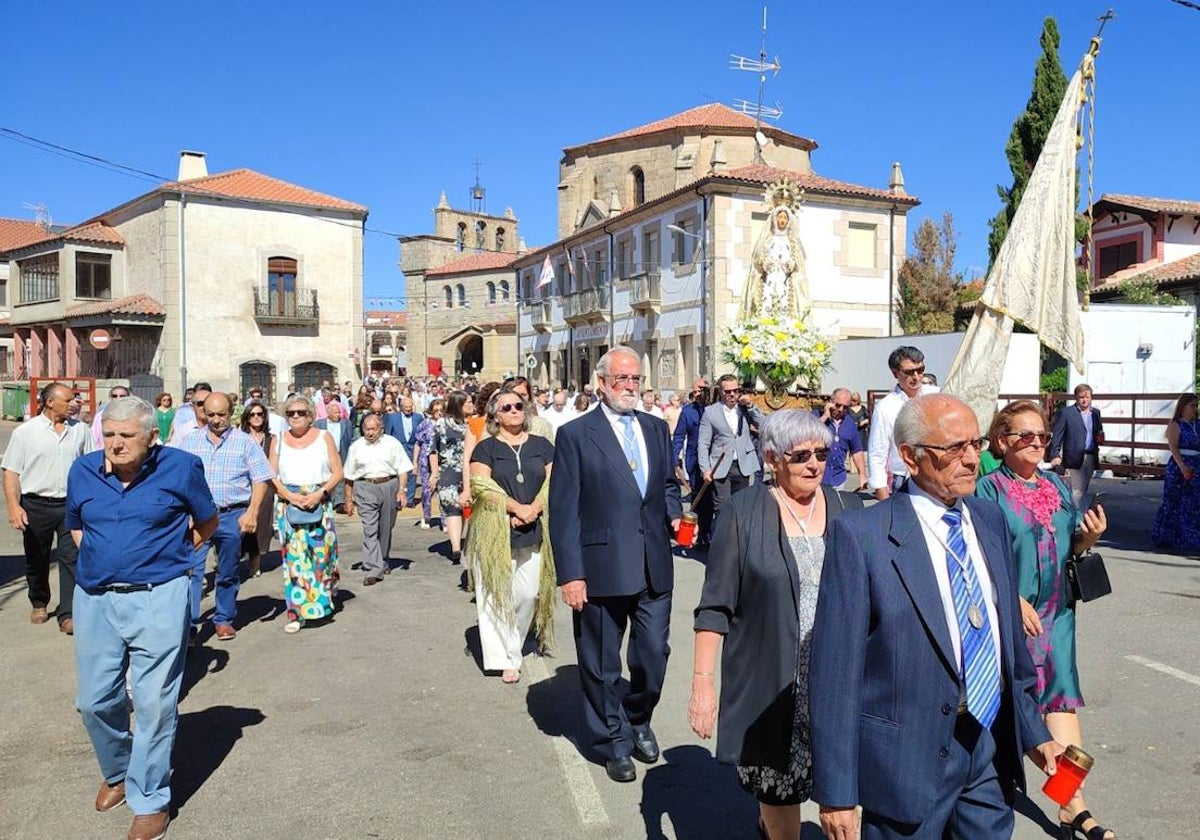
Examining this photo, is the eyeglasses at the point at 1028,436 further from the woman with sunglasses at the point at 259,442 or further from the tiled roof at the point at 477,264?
the tiled roof at the point at 477,264

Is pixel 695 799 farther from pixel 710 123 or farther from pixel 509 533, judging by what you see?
pixel 710 123

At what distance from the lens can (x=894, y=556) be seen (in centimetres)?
238

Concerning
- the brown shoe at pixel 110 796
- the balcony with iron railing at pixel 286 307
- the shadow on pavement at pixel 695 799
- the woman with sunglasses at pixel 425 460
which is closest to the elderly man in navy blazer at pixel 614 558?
the shadow on pavement at pixel 695 799

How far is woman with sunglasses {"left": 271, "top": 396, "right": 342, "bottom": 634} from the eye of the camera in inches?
294

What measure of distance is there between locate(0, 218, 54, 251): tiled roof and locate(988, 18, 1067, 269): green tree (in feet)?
169

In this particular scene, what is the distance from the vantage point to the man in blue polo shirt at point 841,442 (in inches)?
408

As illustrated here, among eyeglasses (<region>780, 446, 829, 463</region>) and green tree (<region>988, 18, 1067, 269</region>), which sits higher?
green tree (<region>988, 18, 1067, 269</region>)

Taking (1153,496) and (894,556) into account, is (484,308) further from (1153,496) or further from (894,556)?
(894,556)

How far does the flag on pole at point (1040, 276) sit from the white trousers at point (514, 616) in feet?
12.9

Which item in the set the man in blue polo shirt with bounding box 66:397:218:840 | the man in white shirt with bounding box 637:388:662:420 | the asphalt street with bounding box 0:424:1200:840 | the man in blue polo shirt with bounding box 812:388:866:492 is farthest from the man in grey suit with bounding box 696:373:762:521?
the man in white shirt with bounding box 637:388:662:420

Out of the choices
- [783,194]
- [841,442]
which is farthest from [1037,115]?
[841,442]

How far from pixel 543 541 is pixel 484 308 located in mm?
60945

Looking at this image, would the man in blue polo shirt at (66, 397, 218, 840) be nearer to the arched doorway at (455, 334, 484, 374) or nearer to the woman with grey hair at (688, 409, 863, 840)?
the woman with grey hair at (688, 409, 863, 840)

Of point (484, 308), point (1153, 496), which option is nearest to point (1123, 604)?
point (1153, 496)
